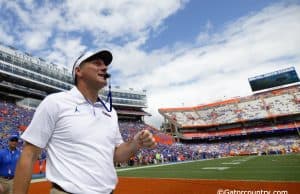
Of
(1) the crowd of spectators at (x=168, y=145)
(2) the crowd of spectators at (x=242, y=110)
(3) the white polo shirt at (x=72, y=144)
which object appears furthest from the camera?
(2) the crowd of spectators at (x=242, y=110)

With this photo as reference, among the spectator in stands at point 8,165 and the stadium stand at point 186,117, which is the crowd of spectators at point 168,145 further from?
the spectator in stands at point 8,165

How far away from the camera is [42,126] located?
2379mm

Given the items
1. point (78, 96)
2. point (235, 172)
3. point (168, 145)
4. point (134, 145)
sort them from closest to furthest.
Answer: point (78, 96)
point (134, 145)
point (235, 172)
point (168, 145)

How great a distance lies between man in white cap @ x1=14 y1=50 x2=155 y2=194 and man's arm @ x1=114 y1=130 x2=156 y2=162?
0.4 inches

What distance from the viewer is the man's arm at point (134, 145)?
8.82 ft

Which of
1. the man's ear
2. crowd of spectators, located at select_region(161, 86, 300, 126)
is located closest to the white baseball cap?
the man's ear

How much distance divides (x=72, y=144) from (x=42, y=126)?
0.27 m

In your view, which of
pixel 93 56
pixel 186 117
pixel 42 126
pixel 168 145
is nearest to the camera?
pixel 42 126

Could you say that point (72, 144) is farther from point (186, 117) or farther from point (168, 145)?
point (186, 117)

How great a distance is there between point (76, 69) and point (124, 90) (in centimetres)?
8246

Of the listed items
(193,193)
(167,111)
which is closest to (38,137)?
(193,193)

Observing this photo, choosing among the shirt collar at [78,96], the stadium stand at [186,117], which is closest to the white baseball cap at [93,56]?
the shirt collar at [78,96]

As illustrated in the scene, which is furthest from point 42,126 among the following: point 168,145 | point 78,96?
point 168,145

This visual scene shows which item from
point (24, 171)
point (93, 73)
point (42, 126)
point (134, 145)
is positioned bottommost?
point (24, 171)
